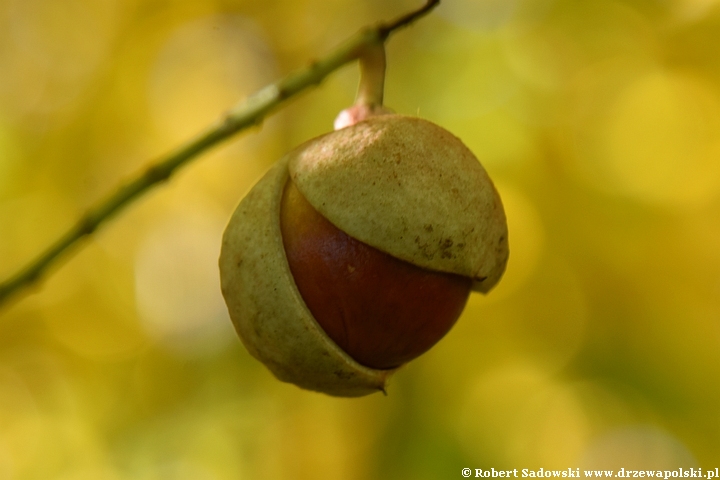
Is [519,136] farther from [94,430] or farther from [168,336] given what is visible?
[94,430]

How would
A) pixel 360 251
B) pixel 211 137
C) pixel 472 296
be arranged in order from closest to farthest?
pixel 360 251 → pixel 211 137 → pixel 472 296

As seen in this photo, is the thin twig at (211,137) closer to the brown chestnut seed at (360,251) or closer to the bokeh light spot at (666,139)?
the brown chestnut seed at (360,251)

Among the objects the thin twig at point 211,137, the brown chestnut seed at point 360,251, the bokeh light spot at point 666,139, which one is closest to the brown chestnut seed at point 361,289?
the brown chestnut seed at point 360,251

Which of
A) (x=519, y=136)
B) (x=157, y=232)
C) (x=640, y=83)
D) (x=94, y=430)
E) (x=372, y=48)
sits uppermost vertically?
(x=640, y=83)

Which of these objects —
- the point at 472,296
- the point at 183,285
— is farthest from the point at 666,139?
the point at 183,285

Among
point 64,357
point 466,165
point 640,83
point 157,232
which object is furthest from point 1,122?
point 640,83

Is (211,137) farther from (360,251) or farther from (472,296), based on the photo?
(472,296)
